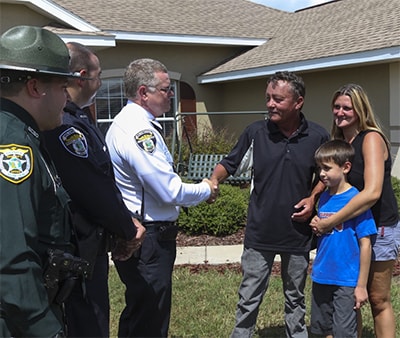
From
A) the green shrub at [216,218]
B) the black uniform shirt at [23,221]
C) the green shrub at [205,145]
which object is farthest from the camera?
the green shrub at [205,145]

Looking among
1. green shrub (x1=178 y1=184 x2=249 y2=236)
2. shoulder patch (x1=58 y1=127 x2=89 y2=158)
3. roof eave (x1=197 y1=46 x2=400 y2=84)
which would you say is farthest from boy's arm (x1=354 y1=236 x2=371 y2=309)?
roof eave (x1=197 y1=46 x2=400 y2=84)

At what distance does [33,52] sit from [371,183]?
2.21 m

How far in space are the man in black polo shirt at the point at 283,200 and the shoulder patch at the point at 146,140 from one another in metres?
0.95

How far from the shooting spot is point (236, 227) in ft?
25.9

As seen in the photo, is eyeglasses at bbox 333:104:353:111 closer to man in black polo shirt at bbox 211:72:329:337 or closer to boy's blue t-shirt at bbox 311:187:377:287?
man in black polo shirt at bbox 211:72:329:337

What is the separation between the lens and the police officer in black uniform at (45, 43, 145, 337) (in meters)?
2.47

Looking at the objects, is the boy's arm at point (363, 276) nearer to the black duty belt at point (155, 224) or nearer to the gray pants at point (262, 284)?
the gray pants at point (262, 284)

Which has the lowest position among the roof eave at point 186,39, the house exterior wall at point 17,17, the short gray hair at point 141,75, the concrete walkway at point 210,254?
the concrete walkway at point 210,254

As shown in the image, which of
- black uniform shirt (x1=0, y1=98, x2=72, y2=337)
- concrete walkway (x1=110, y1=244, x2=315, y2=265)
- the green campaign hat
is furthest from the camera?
concrete walkway (x1=110, y1=244, x2=315, y2=265)

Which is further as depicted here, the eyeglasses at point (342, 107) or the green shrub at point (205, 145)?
the green shrub at point (205, 145)

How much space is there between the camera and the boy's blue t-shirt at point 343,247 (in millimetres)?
3307

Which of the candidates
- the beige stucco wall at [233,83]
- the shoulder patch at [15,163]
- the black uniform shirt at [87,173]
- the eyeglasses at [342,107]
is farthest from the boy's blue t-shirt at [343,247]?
the beige stucco wall at [233,83]

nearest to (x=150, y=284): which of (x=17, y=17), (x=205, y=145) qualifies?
(x=205, y=145)

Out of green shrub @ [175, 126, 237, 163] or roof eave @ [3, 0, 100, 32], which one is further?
green shrub @ [175, 126, 237, 163]
